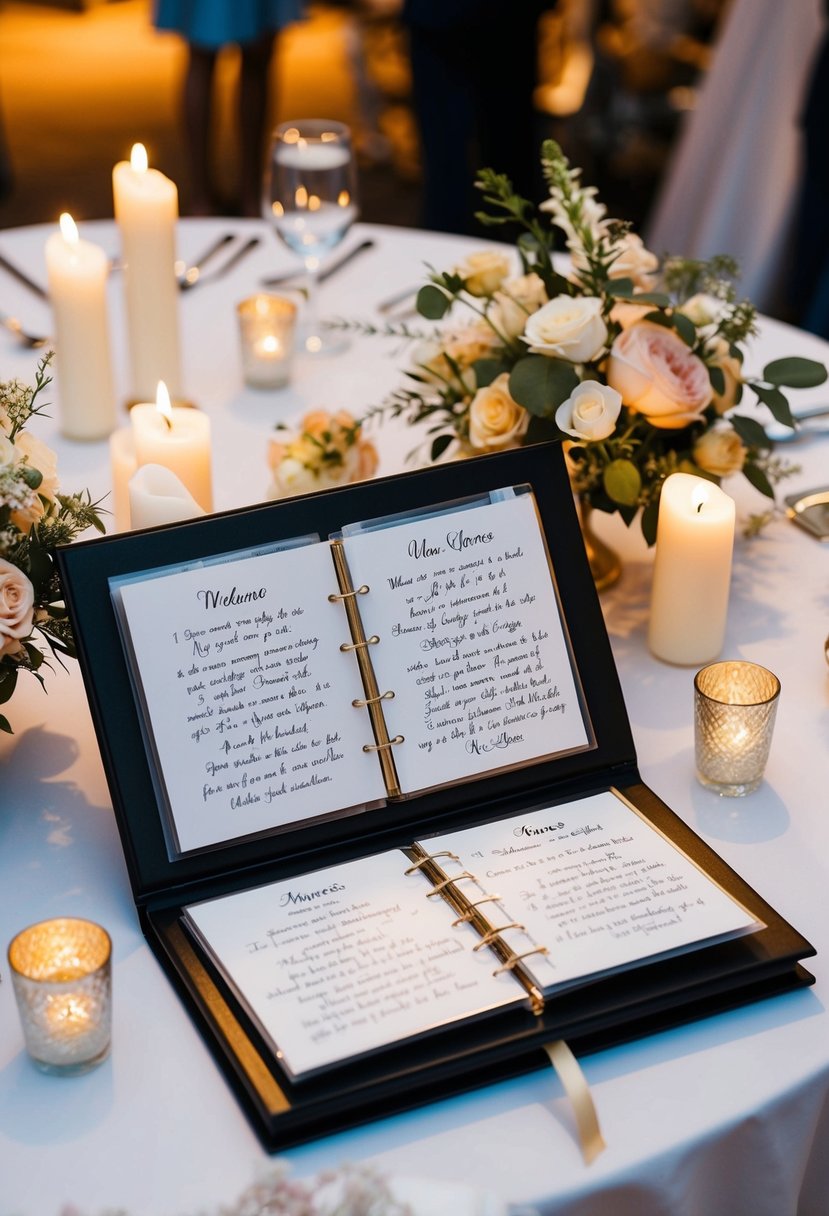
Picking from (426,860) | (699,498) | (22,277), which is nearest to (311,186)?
(22,277)

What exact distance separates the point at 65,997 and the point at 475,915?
0.24 m

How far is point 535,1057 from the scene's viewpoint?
0.77 m

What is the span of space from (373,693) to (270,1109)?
0.96ft

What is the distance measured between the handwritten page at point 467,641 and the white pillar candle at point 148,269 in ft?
2.09

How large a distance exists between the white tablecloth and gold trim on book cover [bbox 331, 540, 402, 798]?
187 mm

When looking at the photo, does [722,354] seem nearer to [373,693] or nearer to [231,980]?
[373,693]

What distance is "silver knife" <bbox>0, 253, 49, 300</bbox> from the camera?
1.65m

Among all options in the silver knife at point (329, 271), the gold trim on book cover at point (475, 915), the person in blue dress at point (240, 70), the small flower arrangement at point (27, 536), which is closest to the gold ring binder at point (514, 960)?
Result: the gold trim on book cover at point (475, 915)

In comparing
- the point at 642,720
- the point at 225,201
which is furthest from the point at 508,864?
the point at 225,201

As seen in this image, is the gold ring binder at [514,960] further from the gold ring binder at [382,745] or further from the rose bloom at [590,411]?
the rose bloom at [590,411]

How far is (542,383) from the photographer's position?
43.2 inches

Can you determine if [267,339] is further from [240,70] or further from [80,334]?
[240,70]

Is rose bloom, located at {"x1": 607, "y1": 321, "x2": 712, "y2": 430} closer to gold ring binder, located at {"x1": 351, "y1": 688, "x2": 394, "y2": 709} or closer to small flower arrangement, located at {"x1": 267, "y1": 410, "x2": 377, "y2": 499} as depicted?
small flower arrangement, located at {"x1": 267, "y1": 410, "x2": 377, "y2": 499}

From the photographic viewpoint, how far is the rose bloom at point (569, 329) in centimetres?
108
